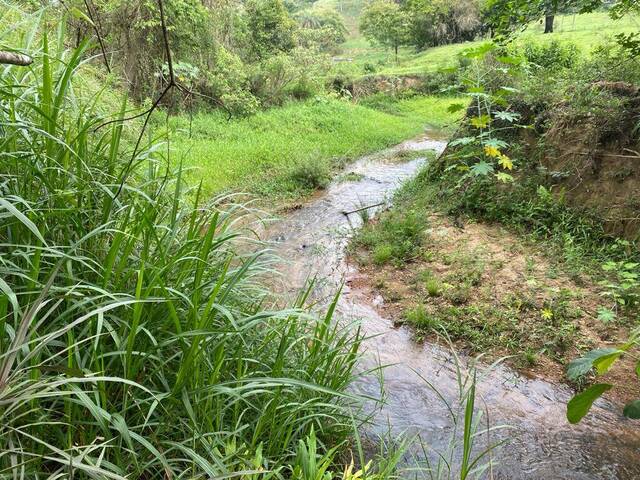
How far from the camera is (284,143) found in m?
9.52

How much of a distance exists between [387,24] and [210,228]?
2909cm

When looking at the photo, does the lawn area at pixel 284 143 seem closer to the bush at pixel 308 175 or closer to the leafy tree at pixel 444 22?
the bush at pixel 308 175

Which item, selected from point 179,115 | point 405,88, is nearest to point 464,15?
point 405,88

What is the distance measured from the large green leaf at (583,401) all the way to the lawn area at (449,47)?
6497mm

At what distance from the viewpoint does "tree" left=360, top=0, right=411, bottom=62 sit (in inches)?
1043

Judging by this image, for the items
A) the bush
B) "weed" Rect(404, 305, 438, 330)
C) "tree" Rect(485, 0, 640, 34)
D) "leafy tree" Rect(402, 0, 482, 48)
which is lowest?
"weed" Rect(404, 305, 438, 330)

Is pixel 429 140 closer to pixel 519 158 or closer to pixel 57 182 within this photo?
pixel 519 158

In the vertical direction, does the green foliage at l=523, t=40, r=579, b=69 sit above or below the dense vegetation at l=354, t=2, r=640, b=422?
above

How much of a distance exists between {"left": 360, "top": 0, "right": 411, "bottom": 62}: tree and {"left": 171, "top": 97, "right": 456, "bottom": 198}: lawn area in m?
14.7

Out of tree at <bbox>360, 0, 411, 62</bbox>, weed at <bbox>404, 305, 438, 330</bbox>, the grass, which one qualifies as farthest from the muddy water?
tree at <bbox>360, 0, 411, 62</bbox>

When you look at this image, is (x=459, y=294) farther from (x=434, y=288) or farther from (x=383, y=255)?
(x=383, y=255)

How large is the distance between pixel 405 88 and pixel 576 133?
1529 cm

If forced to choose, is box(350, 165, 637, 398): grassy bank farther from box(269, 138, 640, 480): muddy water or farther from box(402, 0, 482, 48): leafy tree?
box(402, 0, 482, 48): leafy tree

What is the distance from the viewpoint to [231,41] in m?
12.8
